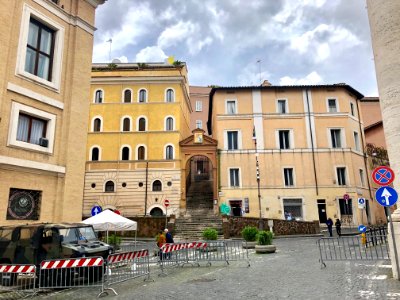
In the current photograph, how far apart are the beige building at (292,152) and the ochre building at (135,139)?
494cm

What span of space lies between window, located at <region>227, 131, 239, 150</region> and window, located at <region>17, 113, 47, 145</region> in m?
22.6

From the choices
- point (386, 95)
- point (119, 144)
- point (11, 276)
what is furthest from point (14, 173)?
point (119, 144)

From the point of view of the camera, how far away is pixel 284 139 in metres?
34.7

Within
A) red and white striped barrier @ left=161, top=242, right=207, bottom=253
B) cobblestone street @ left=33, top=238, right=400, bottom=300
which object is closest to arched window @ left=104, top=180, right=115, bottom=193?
red and white striped barrier @ left=161, top=242, right=207, bottom=253

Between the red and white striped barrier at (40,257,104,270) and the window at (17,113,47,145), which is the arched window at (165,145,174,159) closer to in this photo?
the window at (17,113,47,145)

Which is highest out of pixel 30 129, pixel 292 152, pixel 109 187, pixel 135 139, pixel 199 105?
pixel 199 105

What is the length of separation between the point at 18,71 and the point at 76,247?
740 centimetres

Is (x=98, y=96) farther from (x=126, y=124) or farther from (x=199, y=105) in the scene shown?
(x=199, y=105)

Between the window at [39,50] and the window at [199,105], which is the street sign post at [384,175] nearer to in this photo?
the window at [39,50]

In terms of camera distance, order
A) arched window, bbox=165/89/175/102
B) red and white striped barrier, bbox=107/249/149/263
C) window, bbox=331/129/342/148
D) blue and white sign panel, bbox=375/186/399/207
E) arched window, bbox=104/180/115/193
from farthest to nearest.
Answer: arched window, bbox=165/89/175/102 → window, bbox=331/129/342/148 → arched window, bbox=104/180/115/193 → red and white striped barrier, bbox=107/249/149/263 → blue and white sign panel, bbox=375/186/399/207

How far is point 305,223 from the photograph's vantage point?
2848 cm

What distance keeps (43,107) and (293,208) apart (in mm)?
25782

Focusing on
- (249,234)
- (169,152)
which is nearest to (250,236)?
(249,234)

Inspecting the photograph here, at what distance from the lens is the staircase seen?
27.7 m
